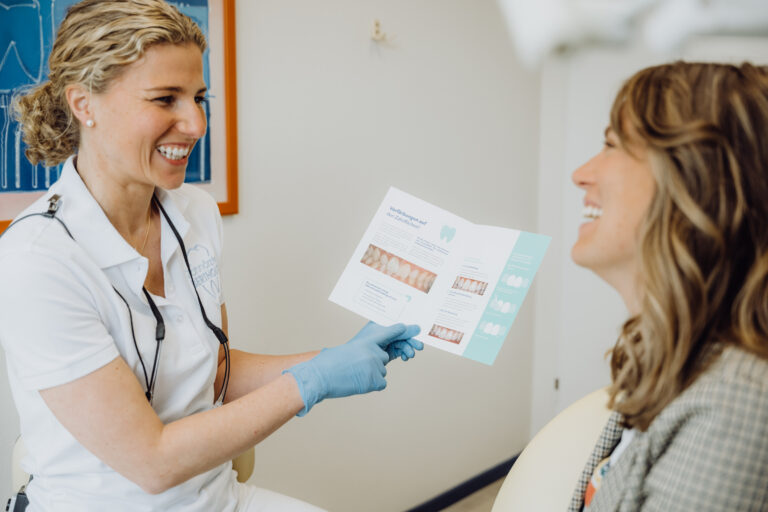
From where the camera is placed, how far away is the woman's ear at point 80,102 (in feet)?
3.78

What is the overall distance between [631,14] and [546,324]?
132cm

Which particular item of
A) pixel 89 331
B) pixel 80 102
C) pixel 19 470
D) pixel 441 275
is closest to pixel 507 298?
pixel 441 275

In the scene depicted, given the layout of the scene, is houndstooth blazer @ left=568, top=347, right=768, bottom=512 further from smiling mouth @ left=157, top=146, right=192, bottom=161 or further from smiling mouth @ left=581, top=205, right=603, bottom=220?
smiling mouth @ left=157, top=146, right=192, bottom=161

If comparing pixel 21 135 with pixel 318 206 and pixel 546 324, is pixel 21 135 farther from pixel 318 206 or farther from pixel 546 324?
pixel 546 324

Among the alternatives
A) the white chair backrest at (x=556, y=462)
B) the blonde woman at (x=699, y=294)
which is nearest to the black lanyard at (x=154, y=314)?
the white chair backrest at (x=556, y=462)

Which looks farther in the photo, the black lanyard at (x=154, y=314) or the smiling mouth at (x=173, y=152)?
the smiling mouth at (x=173, y=152)

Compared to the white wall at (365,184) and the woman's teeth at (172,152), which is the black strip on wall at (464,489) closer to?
the white wall at (365,184)

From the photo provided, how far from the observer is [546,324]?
291cm

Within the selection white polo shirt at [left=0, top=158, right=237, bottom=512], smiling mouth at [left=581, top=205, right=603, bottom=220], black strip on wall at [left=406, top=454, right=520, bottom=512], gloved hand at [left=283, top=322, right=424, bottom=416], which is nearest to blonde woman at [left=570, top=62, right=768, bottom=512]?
smiling mouth at [left=581, top=205, right=603, bottom=220]

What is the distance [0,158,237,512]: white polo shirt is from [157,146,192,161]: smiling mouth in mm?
150

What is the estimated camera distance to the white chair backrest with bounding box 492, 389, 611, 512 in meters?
1.26

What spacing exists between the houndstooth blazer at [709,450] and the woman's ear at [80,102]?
105 centimetres

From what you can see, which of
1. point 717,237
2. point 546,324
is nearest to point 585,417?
point 717,237

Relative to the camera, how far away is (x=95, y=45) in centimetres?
111
